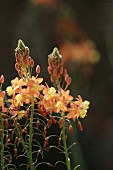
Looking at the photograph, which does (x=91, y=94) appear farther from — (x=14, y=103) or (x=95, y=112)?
(x=14, y=103)

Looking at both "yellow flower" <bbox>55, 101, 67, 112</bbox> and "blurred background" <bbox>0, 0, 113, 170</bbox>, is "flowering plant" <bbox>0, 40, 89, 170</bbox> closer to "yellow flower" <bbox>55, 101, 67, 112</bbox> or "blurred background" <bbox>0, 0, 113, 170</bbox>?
"yellow flower" <bbox>55, 101, 67, 112</bbox>

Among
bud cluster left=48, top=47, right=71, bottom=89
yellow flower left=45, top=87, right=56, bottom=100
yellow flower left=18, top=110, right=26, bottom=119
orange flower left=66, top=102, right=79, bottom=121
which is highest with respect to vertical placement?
bud cluster left=48, top=47, right=71, bottom=89

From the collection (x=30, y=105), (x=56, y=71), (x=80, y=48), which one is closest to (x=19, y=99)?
(x=30, y=105)

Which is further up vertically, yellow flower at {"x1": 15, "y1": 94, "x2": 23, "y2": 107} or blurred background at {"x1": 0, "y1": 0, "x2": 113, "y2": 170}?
blurred background at {"x1": 0, "y1": 0, "x2": 113, "y2": 170}

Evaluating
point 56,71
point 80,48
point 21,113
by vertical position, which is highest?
point 80,48

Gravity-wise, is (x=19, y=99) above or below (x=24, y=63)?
below

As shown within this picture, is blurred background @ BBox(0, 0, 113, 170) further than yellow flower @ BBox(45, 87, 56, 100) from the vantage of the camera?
Yes

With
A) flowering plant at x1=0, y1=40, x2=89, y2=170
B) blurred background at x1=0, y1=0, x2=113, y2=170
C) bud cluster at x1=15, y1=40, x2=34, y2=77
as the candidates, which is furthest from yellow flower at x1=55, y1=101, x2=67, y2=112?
blurred background at x1=0, y1=0, x2=113, y2=170

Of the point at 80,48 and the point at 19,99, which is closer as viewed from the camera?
the point at 19,99

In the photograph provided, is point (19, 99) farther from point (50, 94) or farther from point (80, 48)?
point (80, 48)
